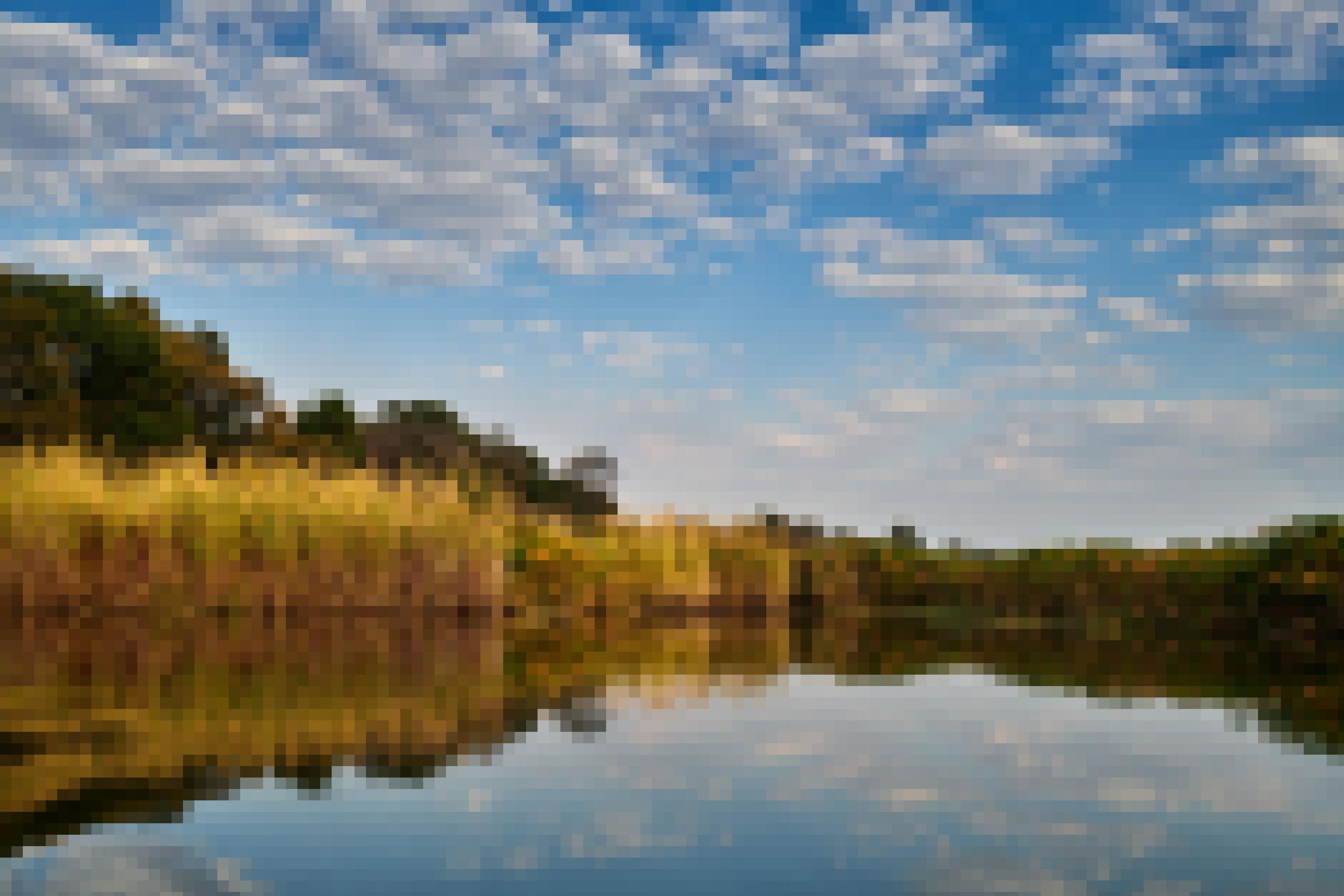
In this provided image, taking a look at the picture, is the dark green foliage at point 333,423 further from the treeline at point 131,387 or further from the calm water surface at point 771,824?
the calm water surface at point 771,824

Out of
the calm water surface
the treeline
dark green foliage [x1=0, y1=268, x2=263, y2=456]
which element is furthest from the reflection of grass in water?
dark green foliage [x1=0, y1=268, x2=263, y2=456]

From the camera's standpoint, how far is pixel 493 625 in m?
10.3

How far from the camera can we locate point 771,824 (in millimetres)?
2619

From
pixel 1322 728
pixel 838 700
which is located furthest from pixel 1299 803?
pixel 838 700

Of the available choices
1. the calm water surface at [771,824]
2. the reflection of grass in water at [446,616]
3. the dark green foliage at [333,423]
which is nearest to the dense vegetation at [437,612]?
the reflection of grass in water at [446,616]

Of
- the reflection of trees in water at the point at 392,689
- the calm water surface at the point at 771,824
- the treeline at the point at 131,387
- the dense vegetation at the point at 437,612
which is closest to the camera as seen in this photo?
the calm water surface at the point at 771,824

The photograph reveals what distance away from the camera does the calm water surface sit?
7.04 ft

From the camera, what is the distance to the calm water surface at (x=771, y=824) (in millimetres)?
2145

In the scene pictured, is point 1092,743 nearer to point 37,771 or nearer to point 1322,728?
point 1322,728

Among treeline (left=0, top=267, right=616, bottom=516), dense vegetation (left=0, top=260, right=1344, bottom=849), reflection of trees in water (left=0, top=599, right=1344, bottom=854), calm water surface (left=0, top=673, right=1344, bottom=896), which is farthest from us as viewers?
treeline (left=0, top=267, right=616, bottom=516)

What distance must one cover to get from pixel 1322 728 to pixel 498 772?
3.10 m

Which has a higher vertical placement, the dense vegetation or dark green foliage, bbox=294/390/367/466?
dark green foliage, bbox=294/390/367/466

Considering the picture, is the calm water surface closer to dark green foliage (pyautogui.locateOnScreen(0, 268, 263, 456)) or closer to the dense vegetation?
the dense vegetation

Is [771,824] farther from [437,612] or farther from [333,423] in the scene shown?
[333,423]
